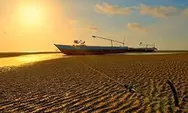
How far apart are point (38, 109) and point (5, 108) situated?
4.06 ft

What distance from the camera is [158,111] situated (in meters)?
8.84

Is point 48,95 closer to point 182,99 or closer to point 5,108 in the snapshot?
point 5,108

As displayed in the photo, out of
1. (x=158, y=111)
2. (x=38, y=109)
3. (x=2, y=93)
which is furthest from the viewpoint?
(x=2, y=93)

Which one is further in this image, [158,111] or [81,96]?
[81,96]

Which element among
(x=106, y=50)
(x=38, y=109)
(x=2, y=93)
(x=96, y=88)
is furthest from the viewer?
(x=106, y=50)

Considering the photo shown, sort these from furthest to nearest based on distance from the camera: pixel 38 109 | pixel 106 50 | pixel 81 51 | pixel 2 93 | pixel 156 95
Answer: pixel 106 50
pixel 81 51
pixel 2 93
pixel 156 95
pixel 38 109

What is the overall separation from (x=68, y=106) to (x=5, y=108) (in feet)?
7.35

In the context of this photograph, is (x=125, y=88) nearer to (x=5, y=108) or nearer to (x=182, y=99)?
(x=182, y=99)

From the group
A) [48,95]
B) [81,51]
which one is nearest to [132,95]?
[48,95]

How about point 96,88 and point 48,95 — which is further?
point 96,88

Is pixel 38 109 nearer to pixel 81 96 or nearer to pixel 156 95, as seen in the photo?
pixel 81 96

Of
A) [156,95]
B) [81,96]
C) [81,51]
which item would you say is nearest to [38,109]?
[81,96]

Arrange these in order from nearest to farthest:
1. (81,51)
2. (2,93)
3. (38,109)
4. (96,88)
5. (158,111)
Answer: (158,111)
(38,109)
(2,93)
(96,88)
(81,51)

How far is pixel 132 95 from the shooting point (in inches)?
456
